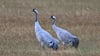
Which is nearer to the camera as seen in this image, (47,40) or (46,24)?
(47,40)

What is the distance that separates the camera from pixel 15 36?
17.5 metres

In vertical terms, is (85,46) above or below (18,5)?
above

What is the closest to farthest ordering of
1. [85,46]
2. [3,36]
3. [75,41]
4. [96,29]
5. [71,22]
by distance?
[75,41]
[85,46]
[3,36]
[96,29]
[71,22]

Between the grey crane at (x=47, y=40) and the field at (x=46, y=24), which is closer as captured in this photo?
the grey crane at (x=47, y=40)

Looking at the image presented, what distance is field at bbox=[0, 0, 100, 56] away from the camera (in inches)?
537

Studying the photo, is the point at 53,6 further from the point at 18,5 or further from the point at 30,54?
the point at 30,54

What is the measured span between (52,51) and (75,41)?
3.18 feet

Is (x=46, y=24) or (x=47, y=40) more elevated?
(x=47, y=40)

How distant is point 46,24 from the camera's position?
22.3 metres

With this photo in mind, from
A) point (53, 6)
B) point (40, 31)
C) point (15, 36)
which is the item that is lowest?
point (53, 6)

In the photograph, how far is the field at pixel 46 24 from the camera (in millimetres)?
13648

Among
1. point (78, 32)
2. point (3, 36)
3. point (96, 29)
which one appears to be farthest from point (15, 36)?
point (96, 29)

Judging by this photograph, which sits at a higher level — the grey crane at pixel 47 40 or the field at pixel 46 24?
the grey crane at pixel 47 40

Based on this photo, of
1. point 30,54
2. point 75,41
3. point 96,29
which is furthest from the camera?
point 96,29
